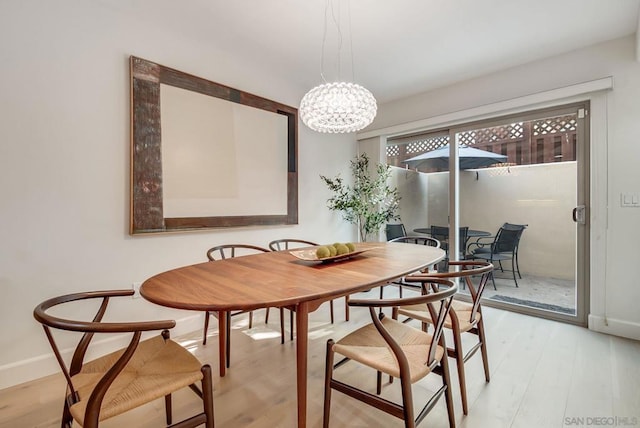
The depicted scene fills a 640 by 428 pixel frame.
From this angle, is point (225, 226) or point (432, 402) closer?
point (432, 402)

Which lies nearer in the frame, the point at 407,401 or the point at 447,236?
the point at 407,401

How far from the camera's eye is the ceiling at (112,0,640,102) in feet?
7.06

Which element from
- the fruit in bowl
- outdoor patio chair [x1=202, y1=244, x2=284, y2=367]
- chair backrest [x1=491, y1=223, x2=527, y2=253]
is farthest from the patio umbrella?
outdoor patio chair [x1=202, y1=244, x2=284, y2=367]

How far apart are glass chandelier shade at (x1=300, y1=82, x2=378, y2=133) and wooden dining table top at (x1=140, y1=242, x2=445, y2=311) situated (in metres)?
1.02

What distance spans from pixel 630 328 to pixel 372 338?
2495 millimetres

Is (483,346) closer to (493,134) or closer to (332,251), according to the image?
(332,251)

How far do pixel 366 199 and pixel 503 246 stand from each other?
164 cm

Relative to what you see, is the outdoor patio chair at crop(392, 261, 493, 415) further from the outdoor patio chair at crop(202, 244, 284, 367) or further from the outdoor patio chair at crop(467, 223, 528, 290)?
the outdoor patio chair at crop(467, 223, 528, 290)

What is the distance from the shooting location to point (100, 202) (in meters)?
2.12

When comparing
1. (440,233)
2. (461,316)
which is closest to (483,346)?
(461,316)

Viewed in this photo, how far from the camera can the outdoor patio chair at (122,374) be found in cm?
93

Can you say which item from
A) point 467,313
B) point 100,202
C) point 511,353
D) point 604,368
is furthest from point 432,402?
point 100,202

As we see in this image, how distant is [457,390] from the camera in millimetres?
1742

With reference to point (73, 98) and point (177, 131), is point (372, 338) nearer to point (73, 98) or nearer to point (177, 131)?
point (177, 131)
